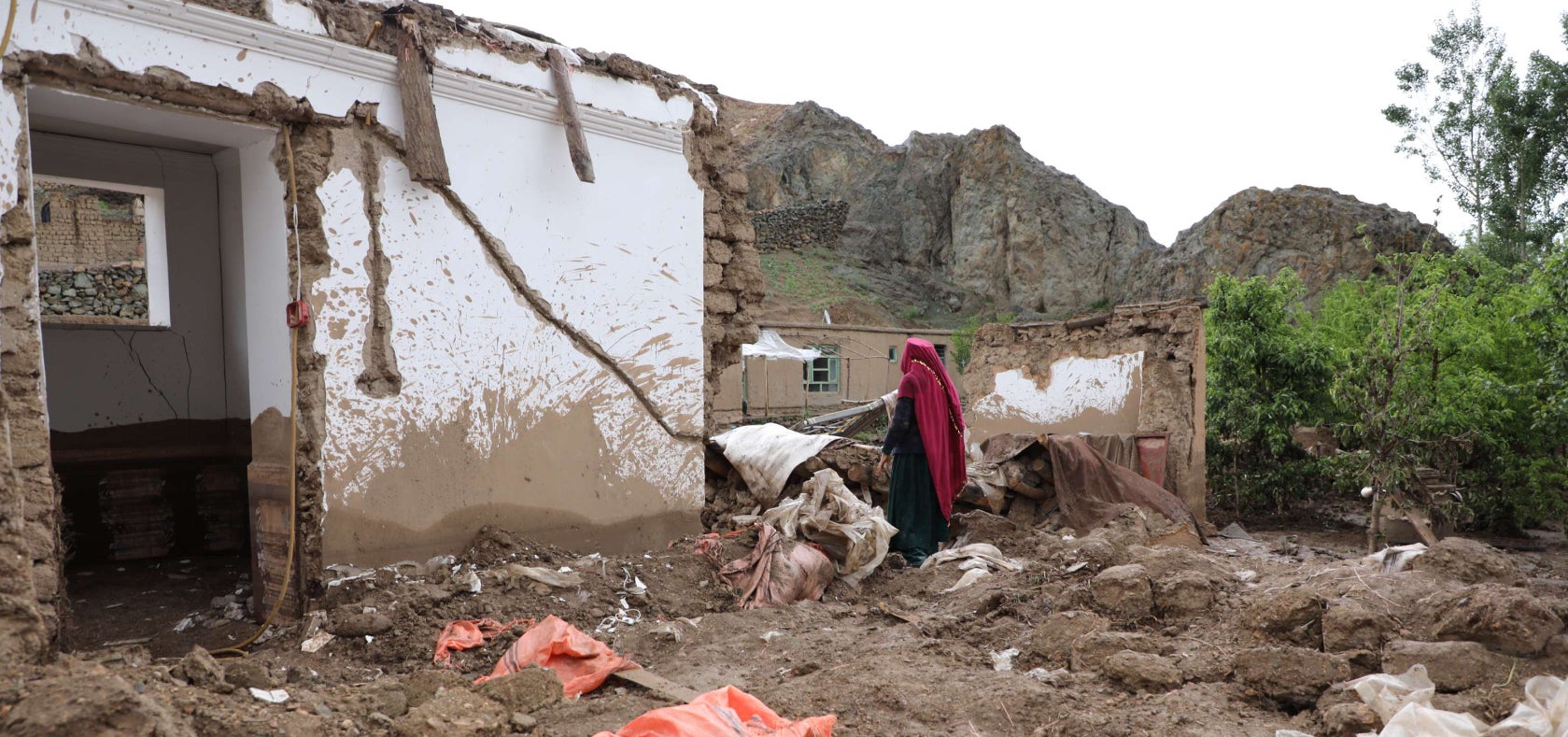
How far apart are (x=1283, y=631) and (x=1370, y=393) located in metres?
4.49

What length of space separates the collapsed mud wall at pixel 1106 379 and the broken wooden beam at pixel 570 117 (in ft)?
19.0

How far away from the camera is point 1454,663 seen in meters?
2.87

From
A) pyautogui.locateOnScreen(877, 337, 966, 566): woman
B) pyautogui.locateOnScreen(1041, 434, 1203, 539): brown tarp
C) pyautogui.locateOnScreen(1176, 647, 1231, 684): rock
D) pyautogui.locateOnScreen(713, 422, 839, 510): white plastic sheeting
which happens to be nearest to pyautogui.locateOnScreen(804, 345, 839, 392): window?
pyautogui.locateOnScreen(1041, 434, 1203, 539): brown tarp

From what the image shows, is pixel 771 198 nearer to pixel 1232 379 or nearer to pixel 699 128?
pixel 1232 379

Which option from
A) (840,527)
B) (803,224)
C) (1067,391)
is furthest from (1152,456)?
(803,224)

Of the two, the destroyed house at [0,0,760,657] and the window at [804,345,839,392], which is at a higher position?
the destroyed house at [0,0,760,657]

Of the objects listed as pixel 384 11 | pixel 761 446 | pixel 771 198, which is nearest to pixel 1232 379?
pixel 761 446

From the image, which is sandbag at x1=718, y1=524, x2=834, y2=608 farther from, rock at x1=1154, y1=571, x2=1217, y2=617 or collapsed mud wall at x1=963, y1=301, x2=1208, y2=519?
collapsed mud wall at x1=963, y1=301, x2=1208, y2=519

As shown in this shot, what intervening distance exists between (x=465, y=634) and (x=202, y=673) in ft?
4.04

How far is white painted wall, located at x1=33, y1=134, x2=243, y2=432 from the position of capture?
5703mm

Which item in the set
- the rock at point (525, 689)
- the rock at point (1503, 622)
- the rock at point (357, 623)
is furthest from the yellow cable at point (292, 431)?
the rock at point (1503, 622)

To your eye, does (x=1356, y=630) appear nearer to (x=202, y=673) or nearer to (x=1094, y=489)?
(x=202, y=673)

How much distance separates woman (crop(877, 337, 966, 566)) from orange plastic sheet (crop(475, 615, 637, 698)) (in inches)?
106

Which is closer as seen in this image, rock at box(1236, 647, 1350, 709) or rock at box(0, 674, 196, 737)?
rock at box(0, 674, 196, 737)
